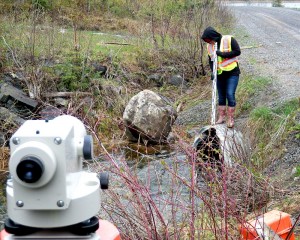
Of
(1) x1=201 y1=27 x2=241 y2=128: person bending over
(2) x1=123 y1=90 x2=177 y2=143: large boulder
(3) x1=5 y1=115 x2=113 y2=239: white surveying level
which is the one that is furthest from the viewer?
(2) x1=123 y1=90 x2=177 y2=143: large boulder

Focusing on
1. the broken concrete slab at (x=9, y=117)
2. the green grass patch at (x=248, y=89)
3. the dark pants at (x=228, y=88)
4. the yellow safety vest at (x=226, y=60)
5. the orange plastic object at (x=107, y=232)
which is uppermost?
the orange plastic object at (x=107, y=232)

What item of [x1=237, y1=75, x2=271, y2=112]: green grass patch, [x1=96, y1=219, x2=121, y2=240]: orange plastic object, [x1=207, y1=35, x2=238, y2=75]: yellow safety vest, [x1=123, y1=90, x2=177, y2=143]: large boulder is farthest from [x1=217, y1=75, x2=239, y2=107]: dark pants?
[x1=96, y1=219, x2=121, y2=240]: orange plastic object

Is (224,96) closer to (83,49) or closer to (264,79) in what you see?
(264,79)

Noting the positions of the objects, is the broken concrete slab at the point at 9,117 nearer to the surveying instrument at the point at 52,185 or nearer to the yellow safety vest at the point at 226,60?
the yellow safety vest at the point at 226,60

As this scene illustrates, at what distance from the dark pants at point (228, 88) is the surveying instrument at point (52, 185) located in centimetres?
725

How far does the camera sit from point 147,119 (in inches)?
432

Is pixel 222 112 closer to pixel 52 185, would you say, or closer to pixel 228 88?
pixel 228 88

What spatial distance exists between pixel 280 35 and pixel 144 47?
10.0 meters

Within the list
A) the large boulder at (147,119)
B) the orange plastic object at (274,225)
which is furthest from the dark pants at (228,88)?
the orange plastic object at (274,225)

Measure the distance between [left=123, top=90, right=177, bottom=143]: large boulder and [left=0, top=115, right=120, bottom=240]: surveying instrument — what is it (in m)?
9.19

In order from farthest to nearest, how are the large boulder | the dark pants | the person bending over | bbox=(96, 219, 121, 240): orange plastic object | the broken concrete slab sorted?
the large boulder, the broken concrete slab, the dark pants, the person bending over, bbox=(96, 219, 121, 240): orange plastic object

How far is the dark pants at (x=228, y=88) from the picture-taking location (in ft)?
28.7

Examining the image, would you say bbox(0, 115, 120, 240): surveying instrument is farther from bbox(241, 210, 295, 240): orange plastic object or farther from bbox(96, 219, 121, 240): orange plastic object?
bbox(241, 210, 295, 240): orange plastic object

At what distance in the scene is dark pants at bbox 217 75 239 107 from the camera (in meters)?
8.76
